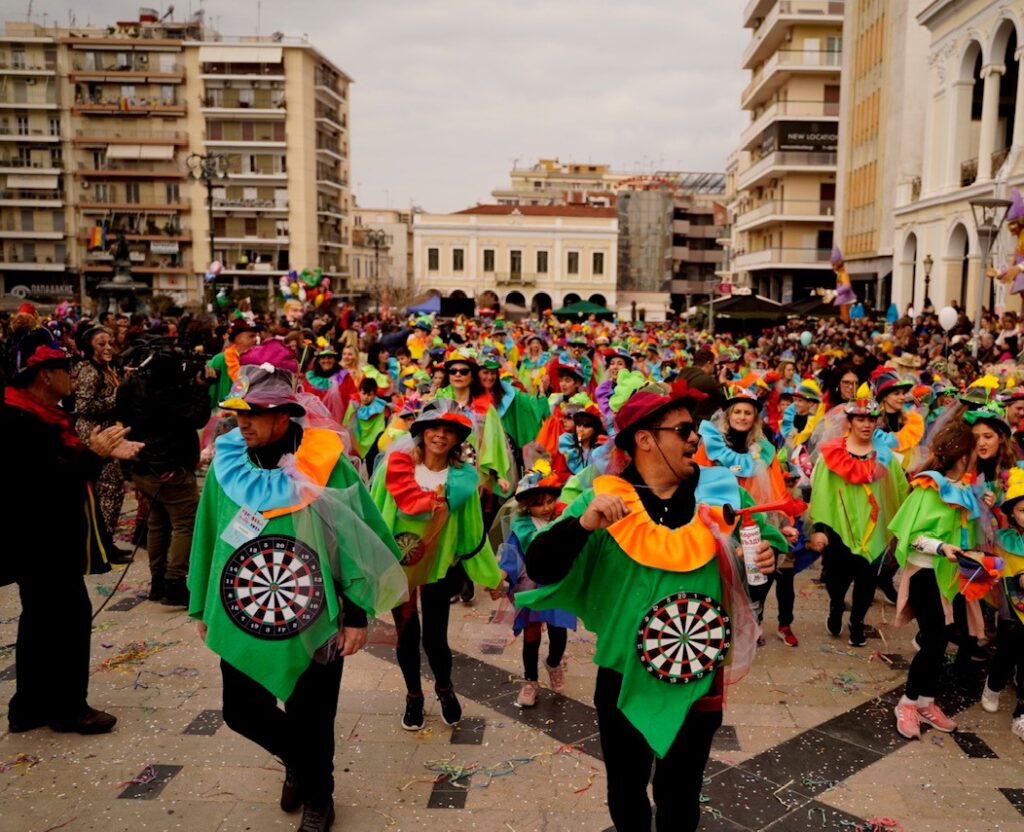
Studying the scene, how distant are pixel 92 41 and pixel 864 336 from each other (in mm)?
62620

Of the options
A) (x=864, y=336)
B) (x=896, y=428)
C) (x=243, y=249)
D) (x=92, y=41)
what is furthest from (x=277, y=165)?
(x=896, y=428)

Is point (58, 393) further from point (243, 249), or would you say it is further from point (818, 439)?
point (243, 249)

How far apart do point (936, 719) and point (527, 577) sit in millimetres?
2477

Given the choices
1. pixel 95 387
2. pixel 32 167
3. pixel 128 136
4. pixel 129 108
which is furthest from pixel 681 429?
pixel 32 167

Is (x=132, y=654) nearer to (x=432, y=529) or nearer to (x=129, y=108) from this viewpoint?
(x=432, y=529)

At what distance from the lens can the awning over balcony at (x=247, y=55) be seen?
2557 inches

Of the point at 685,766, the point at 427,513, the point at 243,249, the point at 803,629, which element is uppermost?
the point at 243,249

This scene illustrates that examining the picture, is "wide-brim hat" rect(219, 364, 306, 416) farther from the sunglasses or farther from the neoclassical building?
the neoclassical building

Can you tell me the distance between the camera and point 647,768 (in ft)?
10.9

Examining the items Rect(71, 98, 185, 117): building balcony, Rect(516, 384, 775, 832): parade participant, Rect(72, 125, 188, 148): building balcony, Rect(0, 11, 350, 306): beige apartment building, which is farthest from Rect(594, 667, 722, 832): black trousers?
Rect(71, 98, 185, 117): building balcony

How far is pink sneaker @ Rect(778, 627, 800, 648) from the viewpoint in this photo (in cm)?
646

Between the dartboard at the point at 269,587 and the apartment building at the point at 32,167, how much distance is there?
69378mm

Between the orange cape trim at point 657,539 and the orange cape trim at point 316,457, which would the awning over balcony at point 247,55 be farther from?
the orange cape trim at point 657,539

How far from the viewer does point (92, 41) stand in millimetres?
64188
